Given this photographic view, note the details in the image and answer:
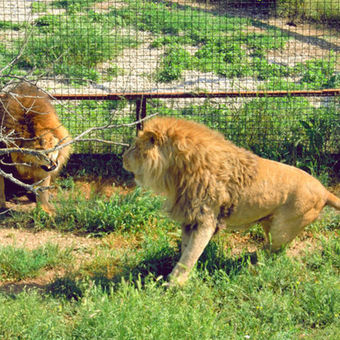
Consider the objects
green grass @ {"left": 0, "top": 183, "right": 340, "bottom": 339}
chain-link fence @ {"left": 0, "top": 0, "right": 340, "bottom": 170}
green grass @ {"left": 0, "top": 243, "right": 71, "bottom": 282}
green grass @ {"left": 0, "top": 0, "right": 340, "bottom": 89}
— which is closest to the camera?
green grass @ {"left": 0, "top": 183, "right": 340, "bottom": 339}

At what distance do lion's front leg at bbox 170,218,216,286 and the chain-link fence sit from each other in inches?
53.9

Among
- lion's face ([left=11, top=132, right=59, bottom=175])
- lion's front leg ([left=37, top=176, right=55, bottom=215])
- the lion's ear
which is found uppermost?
the lion's ear

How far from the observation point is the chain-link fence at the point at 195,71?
23.8ft

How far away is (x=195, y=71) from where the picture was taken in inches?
383

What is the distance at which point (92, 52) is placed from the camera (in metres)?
9.62

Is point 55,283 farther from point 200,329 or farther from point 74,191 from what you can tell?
point 74,191

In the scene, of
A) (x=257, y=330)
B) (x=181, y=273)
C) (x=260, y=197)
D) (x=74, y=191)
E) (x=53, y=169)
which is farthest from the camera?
(x=74, y=191)

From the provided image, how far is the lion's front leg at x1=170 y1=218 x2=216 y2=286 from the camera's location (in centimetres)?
463

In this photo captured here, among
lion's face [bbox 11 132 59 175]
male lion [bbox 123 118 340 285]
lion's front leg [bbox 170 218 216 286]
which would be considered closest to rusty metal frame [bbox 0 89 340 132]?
lion's face [bbox 11 132 59 175]

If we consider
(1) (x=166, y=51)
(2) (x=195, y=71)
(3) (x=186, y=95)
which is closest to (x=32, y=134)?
(3) (x=186, y=95)

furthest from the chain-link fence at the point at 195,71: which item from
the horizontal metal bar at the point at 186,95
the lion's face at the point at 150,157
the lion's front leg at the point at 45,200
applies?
the lion's front leg at the point at 45,200

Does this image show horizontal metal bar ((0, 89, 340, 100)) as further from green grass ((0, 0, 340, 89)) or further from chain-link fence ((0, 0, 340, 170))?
green grass ((0, 0, 340, 89))

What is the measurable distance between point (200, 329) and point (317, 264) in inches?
69.8

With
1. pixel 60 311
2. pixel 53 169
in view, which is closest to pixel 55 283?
pixel 60 311
